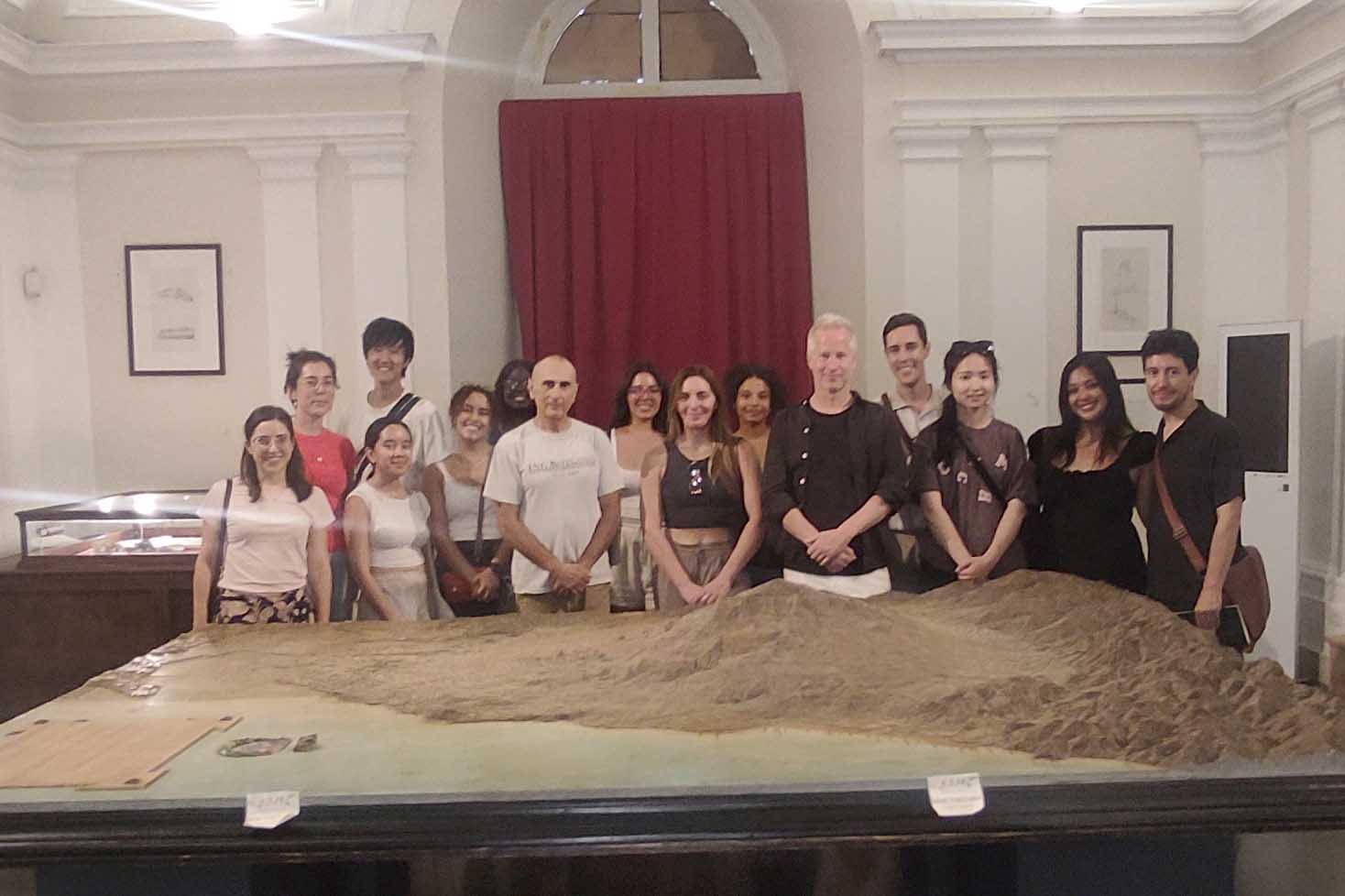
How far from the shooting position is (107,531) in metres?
4.48

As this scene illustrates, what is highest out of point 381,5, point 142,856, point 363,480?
point 381,5

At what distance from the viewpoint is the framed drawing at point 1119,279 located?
491 centimetres

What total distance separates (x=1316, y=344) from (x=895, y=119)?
6.56 feet

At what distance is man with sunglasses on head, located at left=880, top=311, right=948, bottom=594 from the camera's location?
3309 millimetres

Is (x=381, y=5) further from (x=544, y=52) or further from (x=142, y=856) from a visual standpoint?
(x=142, y=856)

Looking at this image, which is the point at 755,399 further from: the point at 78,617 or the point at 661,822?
the point at 78,617

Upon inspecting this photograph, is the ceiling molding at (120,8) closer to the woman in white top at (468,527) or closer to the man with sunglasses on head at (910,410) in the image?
the woman in white top at (468,527)

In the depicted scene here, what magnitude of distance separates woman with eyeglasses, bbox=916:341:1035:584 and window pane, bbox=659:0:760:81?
9.51 feet

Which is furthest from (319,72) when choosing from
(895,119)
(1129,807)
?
(1129,807)

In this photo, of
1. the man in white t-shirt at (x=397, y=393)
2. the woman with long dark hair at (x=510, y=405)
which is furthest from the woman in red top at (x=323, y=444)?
the woman with long dark hair at (x=510, y=405)

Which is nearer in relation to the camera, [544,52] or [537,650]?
[537,650]

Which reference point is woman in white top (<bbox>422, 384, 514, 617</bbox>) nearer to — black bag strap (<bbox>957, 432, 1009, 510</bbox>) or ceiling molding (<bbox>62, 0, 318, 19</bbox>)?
black bag strap (<bbox>957, 432, 1009, 510</bbox>)

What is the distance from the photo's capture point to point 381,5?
15.9 ft

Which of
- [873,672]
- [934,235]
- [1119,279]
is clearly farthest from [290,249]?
[1119,279]
